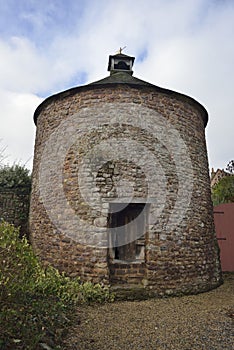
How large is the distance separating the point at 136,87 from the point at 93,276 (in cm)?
469

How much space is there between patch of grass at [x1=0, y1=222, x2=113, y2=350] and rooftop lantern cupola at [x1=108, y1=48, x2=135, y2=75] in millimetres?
7154

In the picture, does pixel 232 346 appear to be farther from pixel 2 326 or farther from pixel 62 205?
pixel 62 205

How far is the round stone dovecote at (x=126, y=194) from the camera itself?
647cm

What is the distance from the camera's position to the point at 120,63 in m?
9.96

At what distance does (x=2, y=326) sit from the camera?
3.53 m

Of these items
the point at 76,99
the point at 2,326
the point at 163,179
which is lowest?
the point at 2,326

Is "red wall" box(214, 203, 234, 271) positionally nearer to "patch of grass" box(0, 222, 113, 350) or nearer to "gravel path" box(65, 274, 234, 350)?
"gravel path" box(65, 274, 234, 350)

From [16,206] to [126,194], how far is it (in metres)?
3.94

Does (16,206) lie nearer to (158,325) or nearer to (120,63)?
(158,325)

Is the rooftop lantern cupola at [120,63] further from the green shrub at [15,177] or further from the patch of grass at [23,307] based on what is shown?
the patch of grass at [23,307]

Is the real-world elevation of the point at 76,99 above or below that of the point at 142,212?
above

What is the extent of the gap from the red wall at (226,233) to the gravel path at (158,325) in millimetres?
4034

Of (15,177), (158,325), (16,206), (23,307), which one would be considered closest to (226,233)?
(158,325)

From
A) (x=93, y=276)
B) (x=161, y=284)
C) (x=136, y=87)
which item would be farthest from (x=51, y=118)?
(x=161, y=284)
